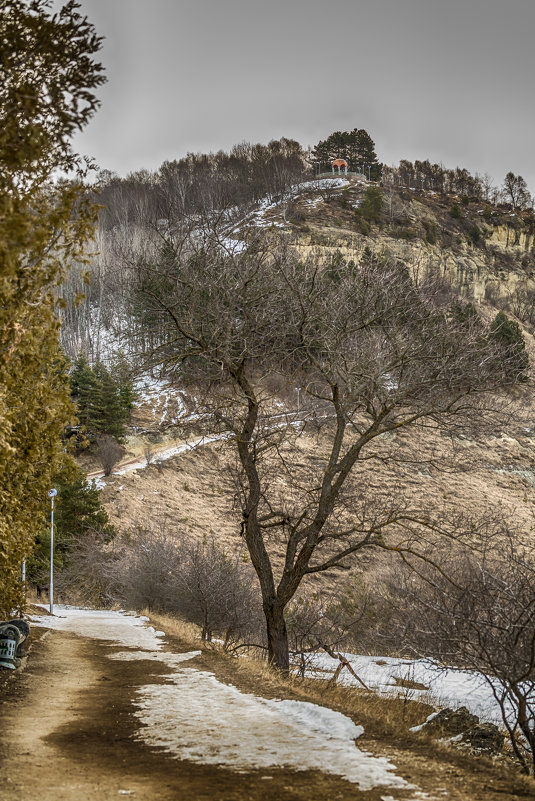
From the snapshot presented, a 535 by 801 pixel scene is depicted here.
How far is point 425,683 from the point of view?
15.9 metres

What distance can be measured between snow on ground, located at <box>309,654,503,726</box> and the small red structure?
103m

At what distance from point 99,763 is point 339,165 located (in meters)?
116

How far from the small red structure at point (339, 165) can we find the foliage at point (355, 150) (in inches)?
117

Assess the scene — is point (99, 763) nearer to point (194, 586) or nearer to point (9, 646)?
point (9, 646)

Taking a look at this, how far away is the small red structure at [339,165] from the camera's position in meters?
114

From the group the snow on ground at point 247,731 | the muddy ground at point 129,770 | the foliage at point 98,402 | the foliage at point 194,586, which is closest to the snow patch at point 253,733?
the snow on ground at point 247,731

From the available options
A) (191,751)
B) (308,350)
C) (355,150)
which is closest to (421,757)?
(191,751)

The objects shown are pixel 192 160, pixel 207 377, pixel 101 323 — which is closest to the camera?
pixel 207 377

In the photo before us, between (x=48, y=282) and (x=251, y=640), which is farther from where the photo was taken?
(x=251, y=640)

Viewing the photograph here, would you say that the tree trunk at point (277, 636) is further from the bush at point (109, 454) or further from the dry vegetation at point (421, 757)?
the bush at point (109, 454)

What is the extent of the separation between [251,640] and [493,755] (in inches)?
534

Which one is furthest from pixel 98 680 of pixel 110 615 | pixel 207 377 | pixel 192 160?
pixel 192 160

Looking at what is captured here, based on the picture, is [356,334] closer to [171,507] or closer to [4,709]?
[4,709]

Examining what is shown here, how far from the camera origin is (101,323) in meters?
72.1
